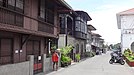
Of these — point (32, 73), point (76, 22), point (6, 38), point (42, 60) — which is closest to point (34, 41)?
point (42, 60)

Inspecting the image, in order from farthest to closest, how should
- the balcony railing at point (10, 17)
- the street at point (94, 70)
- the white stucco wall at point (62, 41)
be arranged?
the white stucco wall at point (62, 41)
the street at point (94, 70)
the balcony railing at point (10, 17)

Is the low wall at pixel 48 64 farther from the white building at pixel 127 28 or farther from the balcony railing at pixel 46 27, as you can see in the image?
the white building at pixel 127 28

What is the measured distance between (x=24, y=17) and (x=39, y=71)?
4.35 m

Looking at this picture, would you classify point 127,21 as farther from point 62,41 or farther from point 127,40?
point 62,41

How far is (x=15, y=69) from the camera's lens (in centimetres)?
1416

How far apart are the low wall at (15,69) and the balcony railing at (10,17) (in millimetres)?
2195

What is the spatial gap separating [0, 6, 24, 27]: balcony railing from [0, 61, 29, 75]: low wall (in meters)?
2.20

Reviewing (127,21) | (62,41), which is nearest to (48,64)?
(62,41)

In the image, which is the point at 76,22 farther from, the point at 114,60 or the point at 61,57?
the point at 61,57

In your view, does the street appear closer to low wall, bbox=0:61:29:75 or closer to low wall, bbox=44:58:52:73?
low wall, bbox=44:58:52:73

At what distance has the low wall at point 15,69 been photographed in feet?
42.2

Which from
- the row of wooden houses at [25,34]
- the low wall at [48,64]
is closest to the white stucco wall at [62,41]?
the row of wooden houses at [25,34]

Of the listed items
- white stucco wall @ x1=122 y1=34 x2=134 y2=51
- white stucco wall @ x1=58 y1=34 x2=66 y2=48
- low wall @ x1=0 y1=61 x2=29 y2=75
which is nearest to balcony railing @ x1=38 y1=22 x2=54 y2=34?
low wall @ x1=0 y1=61 x2=29 y2=75

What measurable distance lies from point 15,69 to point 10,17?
8.82 ft
